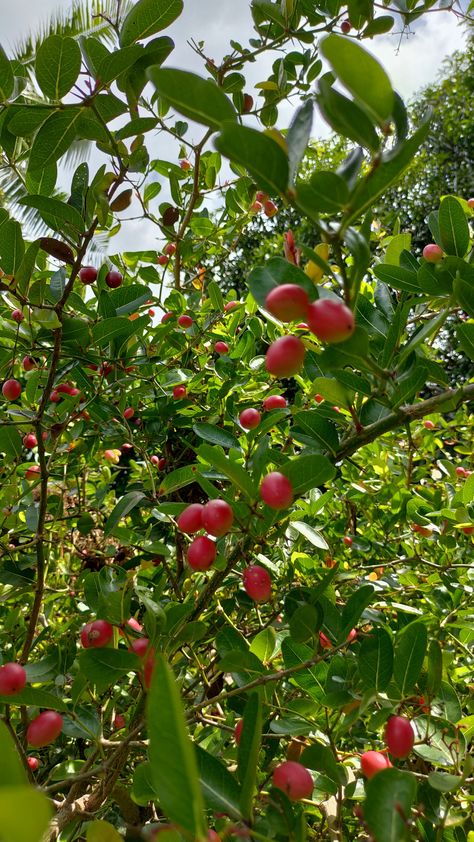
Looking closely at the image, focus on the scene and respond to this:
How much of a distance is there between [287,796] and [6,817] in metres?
0.45

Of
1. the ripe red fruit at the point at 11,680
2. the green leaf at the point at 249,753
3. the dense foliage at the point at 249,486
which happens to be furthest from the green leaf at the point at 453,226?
the ripe red fruit at the point at 11,680

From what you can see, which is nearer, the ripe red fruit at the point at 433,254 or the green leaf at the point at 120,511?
the ripe red fruit at the point at 433,254

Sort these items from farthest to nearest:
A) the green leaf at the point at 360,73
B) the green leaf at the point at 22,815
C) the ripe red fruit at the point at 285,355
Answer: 1. the ripe red fruit at the point at 285,355
2. the green leaf at the point at 360,73
3. the green leaf at the point at 22,815

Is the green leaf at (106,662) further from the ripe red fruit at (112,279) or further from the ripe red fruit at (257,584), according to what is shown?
the ripe red fruit at (112,279)

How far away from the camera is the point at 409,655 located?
28.8 inches

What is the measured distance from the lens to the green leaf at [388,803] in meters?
0.47

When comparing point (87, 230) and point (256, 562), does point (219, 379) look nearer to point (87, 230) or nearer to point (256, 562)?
point (256, 562)

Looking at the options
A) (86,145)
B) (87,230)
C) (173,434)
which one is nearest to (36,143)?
(87,230)

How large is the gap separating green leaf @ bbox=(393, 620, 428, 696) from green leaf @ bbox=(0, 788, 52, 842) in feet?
1.78

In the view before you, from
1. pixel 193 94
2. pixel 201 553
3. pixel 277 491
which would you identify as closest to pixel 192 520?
pixel 201 553

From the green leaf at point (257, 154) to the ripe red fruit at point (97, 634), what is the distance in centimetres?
58

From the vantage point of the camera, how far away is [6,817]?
27cm

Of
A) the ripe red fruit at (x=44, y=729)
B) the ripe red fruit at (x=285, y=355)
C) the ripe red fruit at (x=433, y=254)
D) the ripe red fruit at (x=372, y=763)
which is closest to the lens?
the ripe red fruit at (x=285, y=355)

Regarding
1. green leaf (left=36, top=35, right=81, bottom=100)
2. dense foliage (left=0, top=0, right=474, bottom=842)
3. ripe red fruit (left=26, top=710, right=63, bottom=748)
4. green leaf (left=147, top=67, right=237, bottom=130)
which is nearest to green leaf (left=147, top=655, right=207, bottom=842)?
dense foliage (left=0, top=0, right=474, bottom=842)
